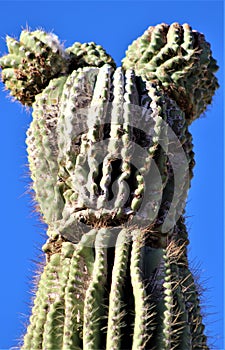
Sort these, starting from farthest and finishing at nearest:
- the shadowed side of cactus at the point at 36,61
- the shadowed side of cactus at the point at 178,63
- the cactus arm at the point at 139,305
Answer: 1. the shadowed side of cactus at the point at 178,63
2. the shadowed side of cactus at the point at 36,61
3. the cactus arm at the point at 139,305

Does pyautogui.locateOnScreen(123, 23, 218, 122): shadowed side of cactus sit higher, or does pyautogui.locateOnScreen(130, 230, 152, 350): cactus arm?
pyautogui.locateOnScreen(123, 23, 218, 122): shadowed side of cactus

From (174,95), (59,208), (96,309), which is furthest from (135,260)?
(174,95)

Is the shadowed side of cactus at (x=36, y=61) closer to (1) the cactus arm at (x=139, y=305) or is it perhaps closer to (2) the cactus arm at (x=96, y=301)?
(2) the cactus arm at (x=96, y=301)

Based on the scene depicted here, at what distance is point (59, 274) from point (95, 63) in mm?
1543

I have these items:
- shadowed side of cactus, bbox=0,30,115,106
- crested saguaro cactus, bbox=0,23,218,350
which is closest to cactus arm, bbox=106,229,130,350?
crested saguaro cactus, bbox=0,23,218,350

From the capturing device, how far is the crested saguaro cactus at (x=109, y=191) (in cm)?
423

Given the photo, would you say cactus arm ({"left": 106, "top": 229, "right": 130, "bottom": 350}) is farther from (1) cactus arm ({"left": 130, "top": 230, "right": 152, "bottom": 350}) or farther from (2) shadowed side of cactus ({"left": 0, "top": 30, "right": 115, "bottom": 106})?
(2) shadowed side of cactus ({"left": 0, "top": 30, "right": 115, "bottom": 106})

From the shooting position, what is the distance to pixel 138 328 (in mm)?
4113

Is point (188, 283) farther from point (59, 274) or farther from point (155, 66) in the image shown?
point (155, 66)

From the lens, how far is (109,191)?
4.58 m

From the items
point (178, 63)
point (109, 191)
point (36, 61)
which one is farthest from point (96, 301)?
point (178, 63)

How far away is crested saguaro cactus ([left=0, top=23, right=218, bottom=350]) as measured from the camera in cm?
423

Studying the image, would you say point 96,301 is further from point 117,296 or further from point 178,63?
point 178,63

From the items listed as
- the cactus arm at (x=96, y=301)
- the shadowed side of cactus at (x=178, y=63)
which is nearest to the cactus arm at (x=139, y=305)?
the cactus arm at (x=96, y=301)
